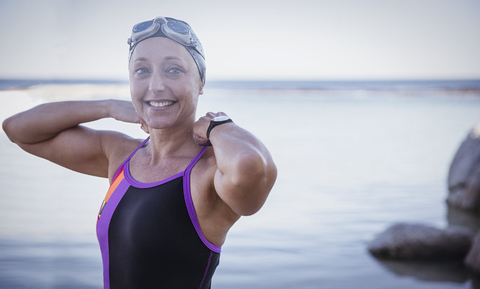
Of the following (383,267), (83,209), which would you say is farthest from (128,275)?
(83,209)

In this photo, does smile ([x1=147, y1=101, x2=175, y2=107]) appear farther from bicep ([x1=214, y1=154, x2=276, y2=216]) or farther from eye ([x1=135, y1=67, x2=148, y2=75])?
bicep ([x1=214, y1=154, x2=276, y2=216])

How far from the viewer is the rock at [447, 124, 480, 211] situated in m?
6.25

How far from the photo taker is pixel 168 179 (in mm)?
1686

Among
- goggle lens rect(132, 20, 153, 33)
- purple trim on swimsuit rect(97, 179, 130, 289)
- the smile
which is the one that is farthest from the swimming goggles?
purple trim on swimsuit rect(97, 179, 130, 289)

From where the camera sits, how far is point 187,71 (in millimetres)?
1723

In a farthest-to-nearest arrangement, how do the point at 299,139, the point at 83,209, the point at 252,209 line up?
the point at 299,139 < the point at 83,209 < the point at 252,209

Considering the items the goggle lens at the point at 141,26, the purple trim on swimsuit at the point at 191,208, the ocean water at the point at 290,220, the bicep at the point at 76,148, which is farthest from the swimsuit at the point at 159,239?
the ocean water at the point at 290,220

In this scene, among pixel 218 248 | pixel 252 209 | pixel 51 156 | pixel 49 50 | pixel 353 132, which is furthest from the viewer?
pixel 353 132

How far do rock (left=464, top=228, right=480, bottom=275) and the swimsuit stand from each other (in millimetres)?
3568

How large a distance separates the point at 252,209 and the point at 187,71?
2.07 feet

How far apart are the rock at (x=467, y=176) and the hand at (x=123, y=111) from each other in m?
5.64

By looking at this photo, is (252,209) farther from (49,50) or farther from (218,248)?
(49,50)

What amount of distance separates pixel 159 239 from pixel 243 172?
0.51 m

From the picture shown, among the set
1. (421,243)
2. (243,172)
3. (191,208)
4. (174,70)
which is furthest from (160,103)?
(421,243)
